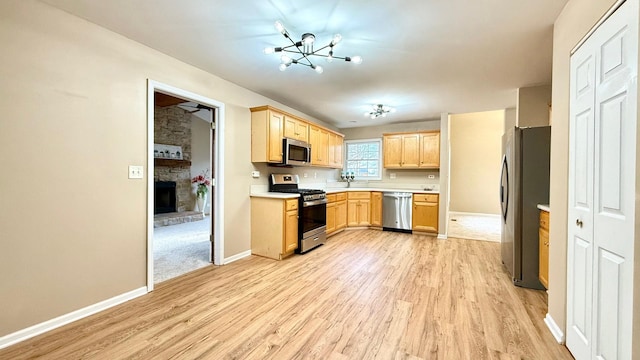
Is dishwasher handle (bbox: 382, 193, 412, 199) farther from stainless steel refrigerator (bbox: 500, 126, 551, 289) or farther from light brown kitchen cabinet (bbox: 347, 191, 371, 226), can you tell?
stainless steel refrigerator (bbox: 500, 126, 551, 289)

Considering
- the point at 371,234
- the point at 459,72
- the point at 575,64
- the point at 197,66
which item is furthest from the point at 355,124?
the point at 575,64

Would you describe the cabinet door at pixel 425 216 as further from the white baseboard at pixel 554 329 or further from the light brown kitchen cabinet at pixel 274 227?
the white baseboard at pixel 554 329

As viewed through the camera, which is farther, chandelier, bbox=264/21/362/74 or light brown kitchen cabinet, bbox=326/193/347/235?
light brown kitchen cabinet, bbox=326/193/347/235

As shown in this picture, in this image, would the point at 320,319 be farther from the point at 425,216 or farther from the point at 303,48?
the point at 425,216

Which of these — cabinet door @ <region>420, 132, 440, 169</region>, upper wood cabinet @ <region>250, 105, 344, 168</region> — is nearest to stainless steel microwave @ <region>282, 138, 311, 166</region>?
upper wood cabinet @ <region>250, 105, 344, 168</region>

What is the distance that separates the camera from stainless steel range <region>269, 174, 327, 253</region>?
12.5ft

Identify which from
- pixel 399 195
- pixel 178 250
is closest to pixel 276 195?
pixel 178 250

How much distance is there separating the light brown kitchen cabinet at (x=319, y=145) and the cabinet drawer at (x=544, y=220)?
3.30m

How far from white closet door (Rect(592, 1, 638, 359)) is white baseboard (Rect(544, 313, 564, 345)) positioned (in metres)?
0.44

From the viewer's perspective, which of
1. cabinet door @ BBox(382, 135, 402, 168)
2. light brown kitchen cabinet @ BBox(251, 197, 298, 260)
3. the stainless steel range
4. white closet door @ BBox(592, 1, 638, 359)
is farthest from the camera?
cabinet door @ BBox(382, 135, 402, 168)

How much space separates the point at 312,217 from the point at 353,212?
1720 millimetres

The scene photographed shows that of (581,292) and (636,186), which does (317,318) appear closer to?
(581,292)

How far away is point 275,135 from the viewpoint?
3.78 meters

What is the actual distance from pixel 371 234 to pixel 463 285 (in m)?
2.48
